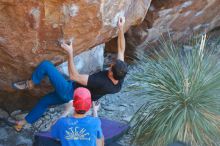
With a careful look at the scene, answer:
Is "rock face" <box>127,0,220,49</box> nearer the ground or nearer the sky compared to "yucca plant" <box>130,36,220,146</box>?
nearer the sky

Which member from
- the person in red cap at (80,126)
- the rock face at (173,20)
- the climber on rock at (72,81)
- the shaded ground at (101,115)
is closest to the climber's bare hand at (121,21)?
the climber on rock at (72,81)

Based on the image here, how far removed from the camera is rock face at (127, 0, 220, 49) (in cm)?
766

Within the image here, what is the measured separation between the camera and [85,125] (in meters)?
4.39

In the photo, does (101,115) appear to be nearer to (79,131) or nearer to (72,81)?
(72,81)

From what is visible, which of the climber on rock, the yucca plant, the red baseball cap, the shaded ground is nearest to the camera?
the red baseball cap

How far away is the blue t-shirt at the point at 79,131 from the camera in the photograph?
4.39 meters

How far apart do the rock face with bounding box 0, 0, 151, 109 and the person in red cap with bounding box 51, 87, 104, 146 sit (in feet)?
3.72

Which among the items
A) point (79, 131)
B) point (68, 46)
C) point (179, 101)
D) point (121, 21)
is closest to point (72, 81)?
point (68, 46)

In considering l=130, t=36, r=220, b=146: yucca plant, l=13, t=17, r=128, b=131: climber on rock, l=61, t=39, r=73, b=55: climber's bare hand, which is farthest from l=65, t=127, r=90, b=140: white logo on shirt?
l=130, t=36, r=220, b=146: yucca plant

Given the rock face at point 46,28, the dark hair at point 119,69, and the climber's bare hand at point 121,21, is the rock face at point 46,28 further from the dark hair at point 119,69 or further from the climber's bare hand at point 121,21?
the dark hair at point 119,69

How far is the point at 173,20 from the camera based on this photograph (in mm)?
7898

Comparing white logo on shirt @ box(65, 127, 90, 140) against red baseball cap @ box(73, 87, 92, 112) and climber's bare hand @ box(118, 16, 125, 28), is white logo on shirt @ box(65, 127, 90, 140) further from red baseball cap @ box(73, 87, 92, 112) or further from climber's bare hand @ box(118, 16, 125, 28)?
climber's bare hand @ box(118, 16, 125, 28)

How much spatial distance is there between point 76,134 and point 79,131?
0.11 ft

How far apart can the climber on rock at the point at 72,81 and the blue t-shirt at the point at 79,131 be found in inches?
31.0
